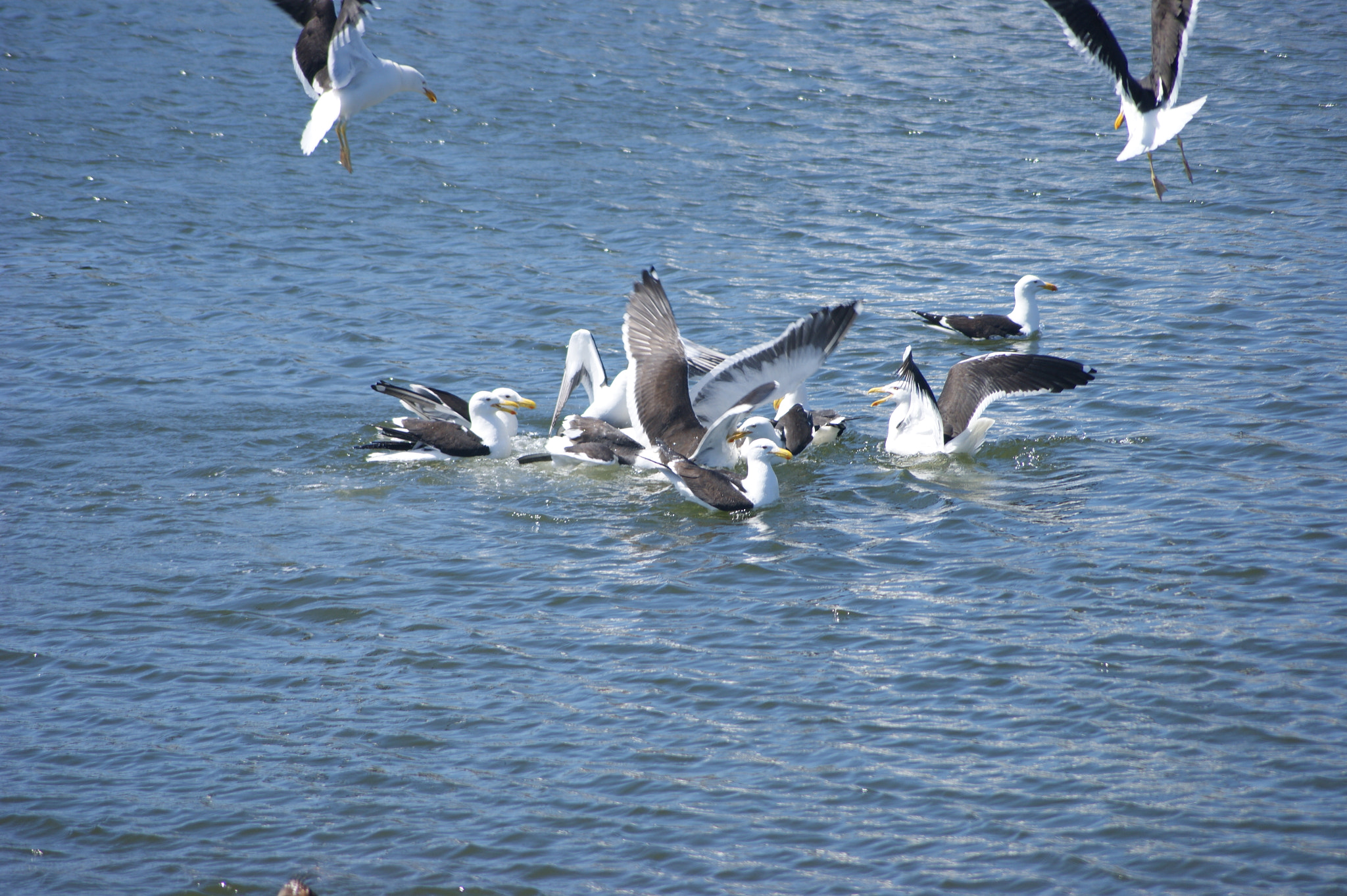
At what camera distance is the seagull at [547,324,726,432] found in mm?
10727

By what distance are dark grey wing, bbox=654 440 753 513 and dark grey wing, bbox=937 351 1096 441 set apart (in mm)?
1816

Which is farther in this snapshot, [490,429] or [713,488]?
[490,429]

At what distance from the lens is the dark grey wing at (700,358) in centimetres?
1086

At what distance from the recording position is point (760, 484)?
920cm

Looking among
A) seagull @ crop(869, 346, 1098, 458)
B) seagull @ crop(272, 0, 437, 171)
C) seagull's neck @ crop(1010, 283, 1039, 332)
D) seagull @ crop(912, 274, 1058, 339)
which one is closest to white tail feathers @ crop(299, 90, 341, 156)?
seagull @ crop(272, 0, 437, 171)

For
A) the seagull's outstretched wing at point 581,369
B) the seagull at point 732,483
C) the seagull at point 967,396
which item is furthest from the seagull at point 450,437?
the seagull at point 967,396

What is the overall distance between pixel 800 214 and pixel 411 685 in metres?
10.5

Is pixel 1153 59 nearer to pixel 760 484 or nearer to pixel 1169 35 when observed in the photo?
pixel 1169 35

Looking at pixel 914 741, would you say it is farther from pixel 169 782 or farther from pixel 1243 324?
pixel 1243 324

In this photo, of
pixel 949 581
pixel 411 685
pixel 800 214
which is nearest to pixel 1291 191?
pixel 800 214

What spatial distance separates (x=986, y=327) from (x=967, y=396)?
8.43 feet

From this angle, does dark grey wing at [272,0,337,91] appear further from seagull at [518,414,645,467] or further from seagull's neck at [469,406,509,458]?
seagull at [518,414,645,467]

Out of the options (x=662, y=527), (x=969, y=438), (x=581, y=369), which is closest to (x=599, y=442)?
(x=581, y=369)

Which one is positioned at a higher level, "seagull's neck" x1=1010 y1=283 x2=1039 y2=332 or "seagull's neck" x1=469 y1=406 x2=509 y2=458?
"seagull's neck" x1=1010 y1=283 x2=1039 y2=332
